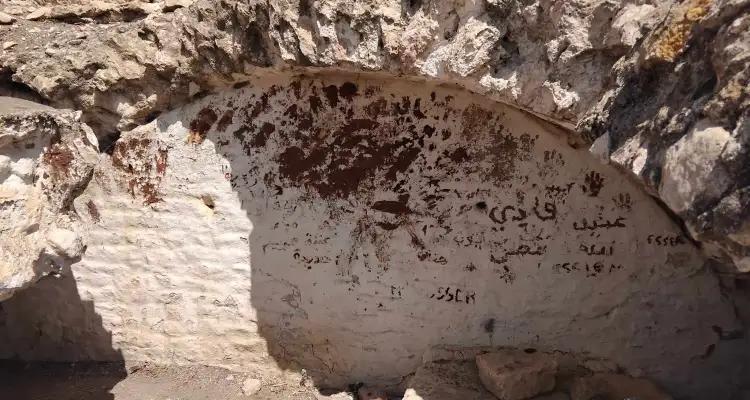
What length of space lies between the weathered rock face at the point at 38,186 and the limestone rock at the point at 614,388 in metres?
2.42

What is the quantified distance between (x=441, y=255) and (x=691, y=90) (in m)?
1.67

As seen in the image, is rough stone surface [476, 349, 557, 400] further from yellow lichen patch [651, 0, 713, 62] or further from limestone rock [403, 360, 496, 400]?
yellow lichen patch [651, 0, 713, 62]

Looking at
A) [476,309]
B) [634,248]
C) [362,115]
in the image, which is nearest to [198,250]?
[362,115]

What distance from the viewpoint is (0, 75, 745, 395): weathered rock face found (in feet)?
10.3

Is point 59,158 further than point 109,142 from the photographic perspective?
No

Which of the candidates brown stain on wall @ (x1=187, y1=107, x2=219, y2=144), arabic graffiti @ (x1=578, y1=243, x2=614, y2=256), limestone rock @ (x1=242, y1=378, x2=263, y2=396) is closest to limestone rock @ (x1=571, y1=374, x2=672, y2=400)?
arabic graffiti @ (x1=578, y1=243, x2=614, y2=256)

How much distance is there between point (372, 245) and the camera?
3.42 m

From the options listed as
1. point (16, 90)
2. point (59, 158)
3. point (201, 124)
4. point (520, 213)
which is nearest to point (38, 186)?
point (59, 158)

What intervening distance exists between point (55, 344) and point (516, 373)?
9.19 feet

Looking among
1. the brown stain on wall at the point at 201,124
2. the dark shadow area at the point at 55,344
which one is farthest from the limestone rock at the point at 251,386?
the brown stain on wall at the point at 201,124

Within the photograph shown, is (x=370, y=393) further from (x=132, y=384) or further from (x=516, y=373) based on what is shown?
(x=132, y=384)

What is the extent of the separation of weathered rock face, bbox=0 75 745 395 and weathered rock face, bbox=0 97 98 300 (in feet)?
2.46

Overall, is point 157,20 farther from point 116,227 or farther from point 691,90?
point 691,90

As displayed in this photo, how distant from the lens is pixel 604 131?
2232 millimetres
